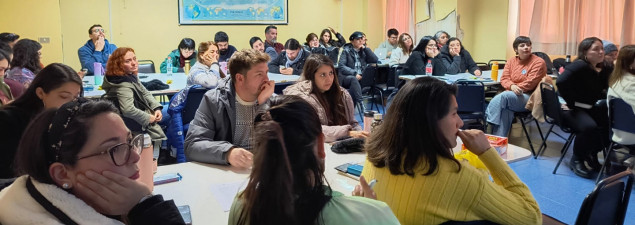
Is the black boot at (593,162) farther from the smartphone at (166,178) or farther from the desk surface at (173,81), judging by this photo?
the smartphone at (166,178)

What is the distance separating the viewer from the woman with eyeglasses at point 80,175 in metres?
1.11

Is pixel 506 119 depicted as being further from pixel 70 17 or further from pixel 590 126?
pixel 70 17

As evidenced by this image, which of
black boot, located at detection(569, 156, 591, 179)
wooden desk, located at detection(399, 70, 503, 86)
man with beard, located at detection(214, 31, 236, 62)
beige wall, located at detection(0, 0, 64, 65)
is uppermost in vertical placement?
beige wall, located at detection(0, 0, 64, 65)

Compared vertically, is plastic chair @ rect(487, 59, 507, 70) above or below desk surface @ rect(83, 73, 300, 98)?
above

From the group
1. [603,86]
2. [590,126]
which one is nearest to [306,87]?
[590,126]

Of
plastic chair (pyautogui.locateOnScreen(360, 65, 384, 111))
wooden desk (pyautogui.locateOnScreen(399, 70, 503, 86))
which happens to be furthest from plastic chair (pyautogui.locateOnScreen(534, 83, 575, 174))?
plastic chair (pyautogui.locateOnScreen(360, 65, 384, 111))

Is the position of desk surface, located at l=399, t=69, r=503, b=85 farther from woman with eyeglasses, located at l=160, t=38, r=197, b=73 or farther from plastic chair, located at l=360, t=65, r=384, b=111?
woman with eyeglasses, located at l=160, t=38, r=197, b=73

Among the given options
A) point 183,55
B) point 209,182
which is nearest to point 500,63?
point 183,55

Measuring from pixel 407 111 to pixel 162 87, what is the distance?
369 centimetres

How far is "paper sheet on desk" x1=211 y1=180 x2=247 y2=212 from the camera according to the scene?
178 cm

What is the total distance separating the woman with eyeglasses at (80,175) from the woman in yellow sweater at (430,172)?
26.4 inches

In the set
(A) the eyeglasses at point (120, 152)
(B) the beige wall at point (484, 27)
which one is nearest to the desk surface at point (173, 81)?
(A) the eyeglasses at point (120, 152)

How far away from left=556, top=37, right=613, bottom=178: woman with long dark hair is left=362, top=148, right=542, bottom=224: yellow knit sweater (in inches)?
124

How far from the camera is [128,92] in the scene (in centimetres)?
391
